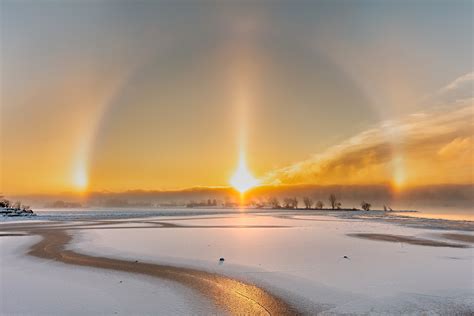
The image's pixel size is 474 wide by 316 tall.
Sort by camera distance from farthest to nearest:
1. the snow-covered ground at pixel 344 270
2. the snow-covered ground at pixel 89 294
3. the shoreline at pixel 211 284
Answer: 1. the snow-covered ground at pixel 344 270
2. the shoreline at pixel 211 284
3. the snow-covered ground at pixel 89 294

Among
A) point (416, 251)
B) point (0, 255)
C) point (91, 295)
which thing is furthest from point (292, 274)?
point (0, 255)

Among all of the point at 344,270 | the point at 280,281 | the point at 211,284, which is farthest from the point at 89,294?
the point at 344,270

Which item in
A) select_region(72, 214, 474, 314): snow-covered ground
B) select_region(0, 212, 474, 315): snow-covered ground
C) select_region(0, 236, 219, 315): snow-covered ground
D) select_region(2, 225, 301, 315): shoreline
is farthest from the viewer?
select_region(72, 214, 474, 314): snow-covered ground

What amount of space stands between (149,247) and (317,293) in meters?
14.3

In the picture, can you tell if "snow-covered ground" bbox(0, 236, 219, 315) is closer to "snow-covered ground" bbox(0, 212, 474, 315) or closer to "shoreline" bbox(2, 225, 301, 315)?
"snow-covered ground" bbox(0, 212, 474, 315)

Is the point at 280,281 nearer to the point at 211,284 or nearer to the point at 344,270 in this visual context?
the point at 211,284

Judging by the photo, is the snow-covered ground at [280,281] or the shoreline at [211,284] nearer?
the shoreline at [211,284]

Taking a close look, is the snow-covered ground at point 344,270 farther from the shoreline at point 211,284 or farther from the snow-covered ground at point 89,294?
the snow-covered ground at point 89,294

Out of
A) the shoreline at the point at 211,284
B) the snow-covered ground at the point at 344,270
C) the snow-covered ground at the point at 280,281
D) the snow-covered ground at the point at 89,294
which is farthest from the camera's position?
the snow-covered ground at the point at 344,270

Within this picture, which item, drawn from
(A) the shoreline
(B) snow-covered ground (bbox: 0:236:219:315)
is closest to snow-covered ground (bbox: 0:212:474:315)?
(B) snow-covered ground (bbox: 0:236:219:315)

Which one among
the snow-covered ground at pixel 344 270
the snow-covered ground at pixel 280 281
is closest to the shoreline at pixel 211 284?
the snow-covered ground at pixel 280 281

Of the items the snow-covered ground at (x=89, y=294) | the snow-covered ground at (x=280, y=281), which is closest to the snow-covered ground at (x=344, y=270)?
the snow-covered ground at (x=280, y=281)

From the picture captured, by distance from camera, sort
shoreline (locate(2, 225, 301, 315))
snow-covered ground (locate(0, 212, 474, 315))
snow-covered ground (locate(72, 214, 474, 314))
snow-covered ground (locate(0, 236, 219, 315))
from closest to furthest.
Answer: snow-covered ground (locate(0, 236, 219, 315)) → shoreline (locate(2, 225, 301, 315)) → snow-covered ground (locate(0, 212, 474, 315)) → snow-covered ground (locate(72, 214, 474, 314))

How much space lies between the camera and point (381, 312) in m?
9.09
